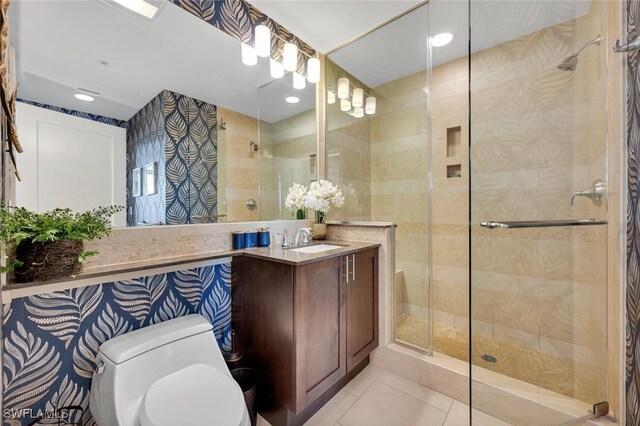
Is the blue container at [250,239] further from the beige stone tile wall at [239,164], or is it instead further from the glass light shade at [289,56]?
the glass light shade at [289,56]

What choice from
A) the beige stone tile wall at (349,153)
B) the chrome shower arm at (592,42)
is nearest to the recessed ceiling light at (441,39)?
the beige stone tile wall at (349,153)

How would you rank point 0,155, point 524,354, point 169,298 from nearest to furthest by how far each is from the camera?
1. point 0,155
2. point 524,354
3. point 169,298

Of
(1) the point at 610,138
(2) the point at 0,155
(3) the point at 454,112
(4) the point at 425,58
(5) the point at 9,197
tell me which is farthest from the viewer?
(3) the point at 454,112

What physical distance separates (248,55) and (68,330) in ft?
6.03

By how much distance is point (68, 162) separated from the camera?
3.64ft

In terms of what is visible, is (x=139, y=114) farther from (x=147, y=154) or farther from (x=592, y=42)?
(x=592, y=42)

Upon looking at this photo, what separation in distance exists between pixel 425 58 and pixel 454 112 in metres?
0.54

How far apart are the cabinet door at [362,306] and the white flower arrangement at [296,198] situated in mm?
639

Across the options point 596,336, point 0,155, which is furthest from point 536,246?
point 0,155

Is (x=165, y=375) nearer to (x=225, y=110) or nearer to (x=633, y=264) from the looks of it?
(x=225, y=110)

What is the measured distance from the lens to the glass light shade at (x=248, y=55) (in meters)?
1.76

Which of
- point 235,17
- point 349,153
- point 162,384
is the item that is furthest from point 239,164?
point 162,384

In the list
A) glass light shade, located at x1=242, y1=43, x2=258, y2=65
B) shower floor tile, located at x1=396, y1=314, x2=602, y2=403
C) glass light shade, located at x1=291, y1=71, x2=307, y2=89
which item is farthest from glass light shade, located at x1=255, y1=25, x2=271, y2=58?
shower floor tile, located at x1=396, y1=314, x2=602, y2=403

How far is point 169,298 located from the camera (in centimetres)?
136
